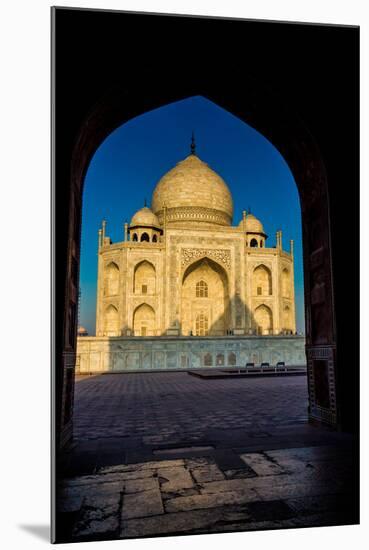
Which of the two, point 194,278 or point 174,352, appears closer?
point 174,352

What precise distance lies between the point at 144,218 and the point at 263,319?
873cm

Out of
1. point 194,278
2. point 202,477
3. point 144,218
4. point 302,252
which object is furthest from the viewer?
point 144,218

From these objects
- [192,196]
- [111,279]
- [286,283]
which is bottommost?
[286,283]

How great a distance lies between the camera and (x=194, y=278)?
23922mm

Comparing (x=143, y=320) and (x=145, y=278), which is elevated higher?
(x=145, y=278)

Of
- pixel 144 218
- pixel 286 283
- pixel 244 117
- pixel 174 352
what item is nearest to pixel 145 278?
pixel 144 218

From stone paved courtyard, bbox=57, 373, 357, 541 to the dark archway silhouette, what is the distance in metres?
0.38

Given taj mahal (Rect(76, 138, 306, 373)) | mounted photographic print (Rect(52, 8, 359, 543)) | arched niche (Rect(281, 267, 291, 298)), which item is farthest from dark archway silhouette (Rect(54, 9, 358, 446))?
arched niche (Rect(281, 267, 291, 298))

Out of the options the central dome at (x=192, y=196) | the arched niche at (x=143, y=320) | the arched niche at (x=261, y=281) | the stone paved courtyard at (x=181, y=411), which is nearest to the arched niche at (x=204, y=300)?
the arched niche at (x=143, y=320)

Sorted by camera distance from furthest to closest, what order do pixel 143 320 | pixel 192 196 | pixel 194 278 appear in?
pixel 192 196, pixel 194 278, pixel 143 320

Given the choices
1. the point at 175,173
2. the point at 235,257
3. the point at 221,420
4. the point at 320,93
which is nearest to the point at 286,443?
the point at 221,420

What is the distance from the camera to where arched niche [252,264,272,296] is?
24.3m

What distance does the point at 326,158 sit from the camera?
419 centimetres

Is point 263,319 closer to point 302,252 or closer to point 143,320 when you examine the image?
point 143,320
